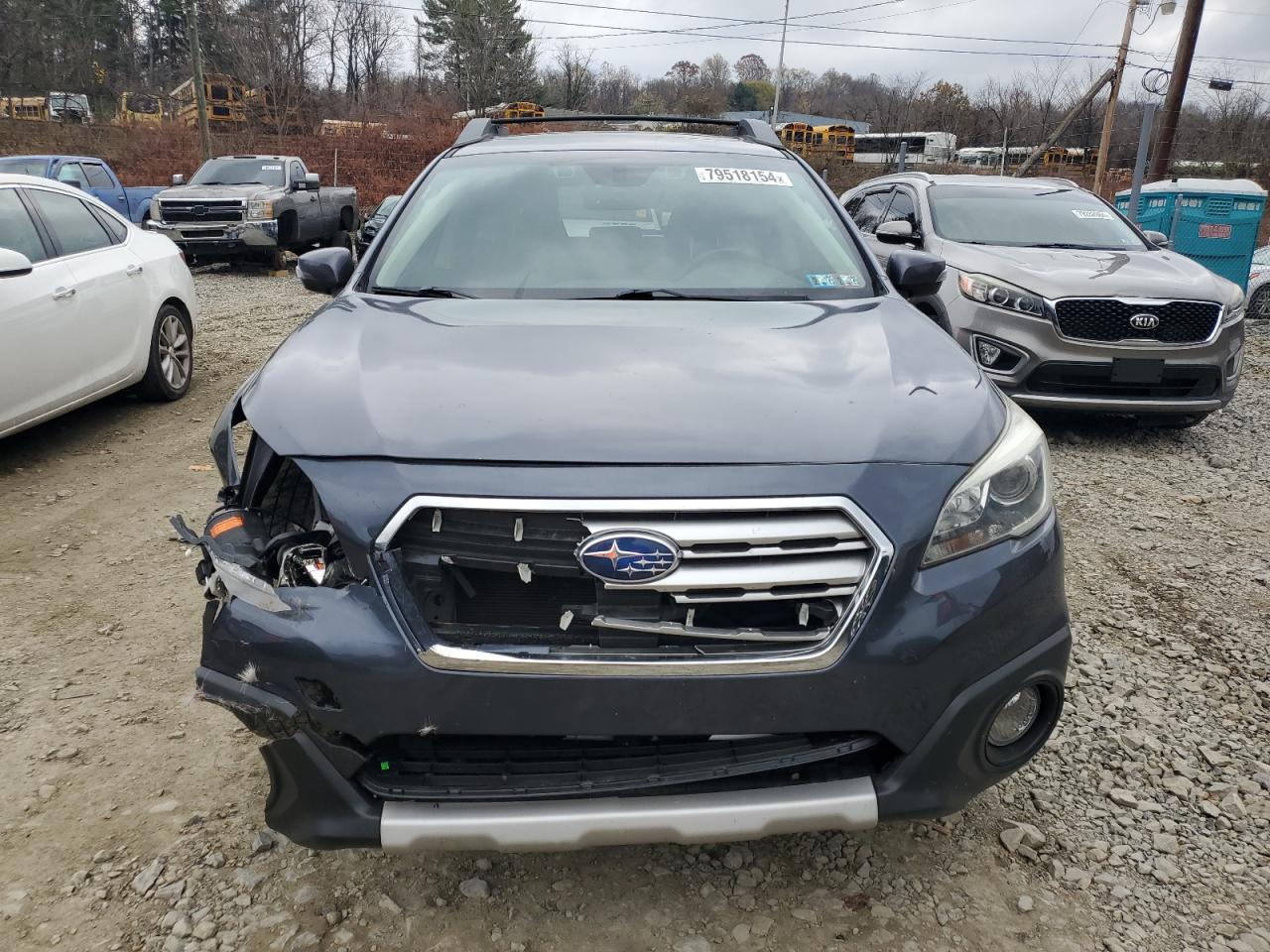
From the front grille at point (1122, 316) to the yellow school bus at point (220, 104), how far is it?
3694 cm

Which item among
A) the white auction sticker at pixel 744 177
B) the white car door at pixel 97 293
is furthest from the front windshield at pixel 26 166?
the white auction sticker at pixel 744 177

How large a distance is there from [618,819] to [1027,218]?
22.0 feet

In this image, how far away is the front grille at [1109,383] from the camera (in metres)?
5.84

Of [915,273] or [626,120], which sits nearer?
[915,273]

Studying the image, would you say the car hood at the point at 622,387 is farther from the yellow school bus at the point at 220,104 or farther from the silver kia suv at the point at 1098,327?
the yellow school bus at the point at 220,104

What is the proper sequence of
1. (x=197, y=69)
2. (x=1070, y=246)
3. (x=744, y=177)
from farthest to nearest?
1. (x=197, y=69)
2. (x=1070, y=246)
3. (x=744, y=177)

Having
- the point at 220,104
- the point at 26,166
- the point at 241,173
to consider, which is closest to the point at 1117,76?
the point at 241,173

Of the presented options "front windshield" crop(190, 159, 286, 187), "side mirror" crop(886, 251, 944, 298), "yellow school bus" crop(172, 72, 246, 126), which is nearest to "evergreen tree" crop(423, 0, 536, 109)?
"yellow school bus" crop(172, 72, 246, 126)

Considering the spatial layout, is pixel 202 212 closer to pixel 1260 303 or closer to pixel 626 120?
pixel 626 120

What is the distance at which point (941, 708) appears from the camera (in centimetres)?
182

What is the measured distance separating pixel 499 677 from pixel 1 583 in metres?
3.05

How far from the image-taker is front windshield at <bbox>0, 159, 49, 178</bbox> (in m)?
12.9

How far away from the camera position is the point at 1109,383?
586 cm

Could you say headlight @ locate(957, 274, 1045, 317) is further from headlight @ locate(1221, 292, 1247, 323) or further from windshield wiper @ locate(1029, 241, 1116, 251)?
headlight @ locate(1221, 292, 1247, 323)
